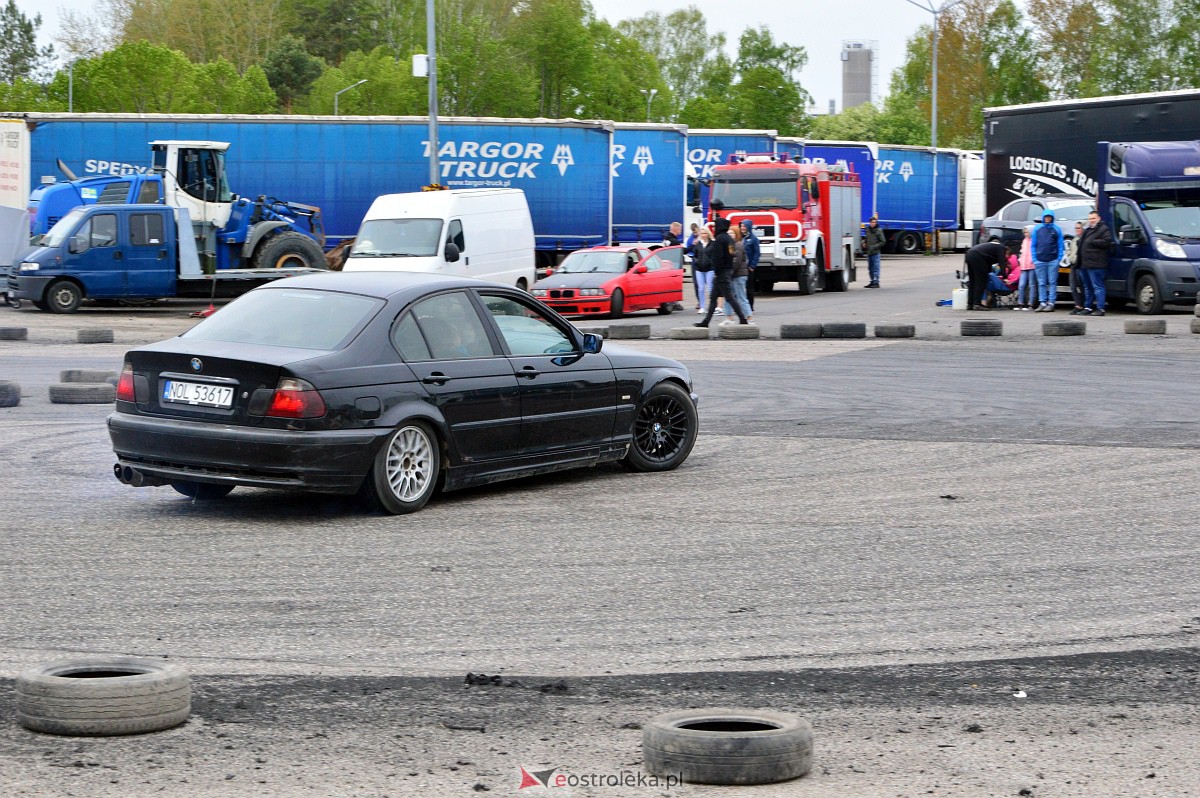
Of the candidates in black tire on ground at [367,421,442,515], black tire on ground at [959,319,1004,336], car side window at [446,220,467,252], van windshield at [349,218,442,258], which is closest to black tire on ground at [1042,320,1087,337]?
black tire on ground at [959,319,1004,336]

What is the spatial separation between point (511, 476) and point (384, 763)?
16.3ft

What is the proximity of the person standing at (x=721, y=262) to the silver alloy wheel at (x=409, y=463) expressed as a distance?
16.3m

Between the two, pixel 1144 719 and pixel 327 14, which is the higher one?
pixel 327 14

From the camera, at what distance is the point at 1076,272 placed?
28031 mm

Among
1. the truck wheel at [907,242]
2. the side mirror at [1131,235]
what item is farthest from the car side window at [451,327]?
the truck wheel at [907,242]

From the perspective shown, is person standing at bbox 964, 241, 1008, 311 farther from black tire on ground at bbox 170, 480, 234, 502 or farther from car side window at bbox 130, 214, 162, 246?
black tire on ground at bbox 170, 480, 234, 502

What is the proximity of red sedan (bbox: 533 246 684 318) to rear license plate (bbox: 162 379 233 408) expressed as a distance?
1953 centimetres

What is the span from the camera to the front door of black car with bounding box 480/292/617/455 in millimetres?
9578

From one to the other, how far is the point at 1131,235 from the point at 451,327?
66.1 feet

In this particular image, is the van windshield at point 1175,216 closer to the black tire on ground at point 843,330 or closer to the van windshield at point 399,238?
the black tire on ground at point 843,330

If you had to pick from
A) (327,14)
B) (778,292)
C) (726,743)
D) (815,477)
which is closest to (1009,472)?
(815,477)

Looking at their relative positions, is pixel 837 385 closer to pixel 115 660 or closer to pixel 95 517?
Result: pixel 95 517

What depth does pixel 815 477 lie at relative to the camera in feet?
34.3

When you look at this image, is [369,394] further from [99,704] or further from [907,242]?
[907,242]
